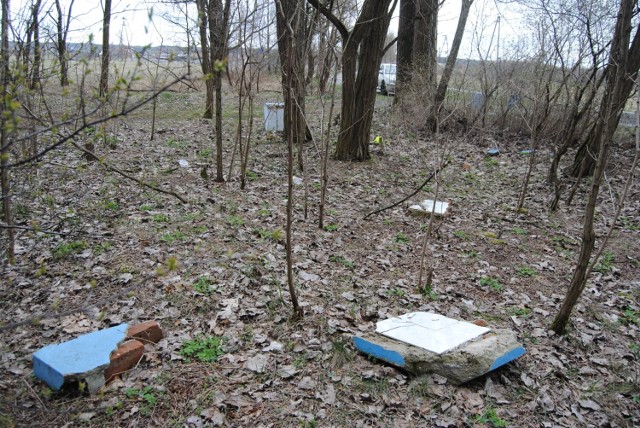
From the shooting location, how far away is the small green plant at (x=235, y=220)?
5.93 metres

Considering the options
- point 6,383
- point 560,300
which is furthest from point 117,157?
point 560,300

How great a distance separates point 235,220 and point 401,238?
2215mm

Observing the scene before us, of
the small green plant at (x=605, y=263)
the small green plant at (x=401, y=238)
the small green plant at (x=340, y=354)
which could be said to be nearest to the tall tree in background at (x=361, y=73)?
the small green plant at (x=401, y=238)

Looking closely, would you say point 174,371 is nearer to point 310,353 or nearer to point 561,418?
point 310,353

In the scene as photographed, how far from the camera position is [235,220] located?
19.8ft

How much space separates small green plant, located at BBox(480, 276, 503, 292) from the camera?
5146mm

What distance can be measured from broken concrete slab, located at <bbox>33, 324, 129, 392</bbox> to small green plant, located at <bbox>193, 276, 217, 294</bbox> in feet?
3.66

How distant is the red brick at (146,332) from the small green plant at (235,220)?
2368mm

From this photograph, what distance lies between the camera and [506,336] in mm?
3725

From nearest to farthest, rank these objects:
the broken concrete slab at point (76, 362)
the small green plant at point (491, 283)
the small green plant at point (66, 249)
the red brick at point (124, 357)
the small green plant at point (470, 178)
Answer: the broken concrete slab at point (76, 362) < the red brick at point (124, 357) < the small green plant at point (66, 249) < the small green plant at point (491, 283) < the small green plant at point (470, 178)

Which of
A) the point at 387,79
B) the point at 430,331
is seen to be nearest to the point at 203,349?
the point at 430,331

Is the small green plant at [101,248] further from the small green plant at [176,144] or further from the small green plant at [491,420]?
the small green plant at [176,144]

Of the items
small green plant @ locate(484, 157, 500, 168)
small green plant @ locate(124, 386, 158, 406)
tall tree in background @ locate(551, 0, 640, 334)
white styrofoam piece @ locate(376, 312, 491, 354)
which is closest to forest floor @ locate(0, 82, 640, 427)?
small green plant @ locate(124, 386, 158, 406)

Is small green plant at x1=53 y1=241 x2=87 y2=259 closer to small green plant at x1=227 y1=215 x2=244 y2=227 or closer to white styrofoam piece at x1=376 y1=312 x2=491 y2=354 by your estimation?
small green plant at x1=227 y1=215 x2=244 y2=227
